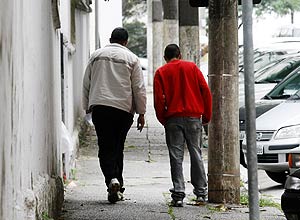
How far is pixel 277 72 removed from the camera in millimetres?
19656

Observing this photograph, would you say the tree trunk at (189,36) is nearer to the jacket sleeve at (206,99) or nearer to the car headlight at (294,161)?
the car headlight at (294,161)

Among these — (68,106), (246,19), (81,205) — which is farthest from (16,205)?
(68,106)

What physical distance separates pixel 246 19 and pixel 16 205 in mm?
2469

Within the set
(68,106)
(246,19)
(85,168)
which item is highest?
(246,19)

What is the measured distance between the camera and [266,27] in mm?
45000

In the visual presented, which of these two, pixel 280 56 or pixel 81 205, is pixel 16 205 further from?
pixel 280 56

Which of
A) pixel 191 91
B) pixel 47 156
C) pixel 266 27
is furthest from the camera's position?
pixel 266 27

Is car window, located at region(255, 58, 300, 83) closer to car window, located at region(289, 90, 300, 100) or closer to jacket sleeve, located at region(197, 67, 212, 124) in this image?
car window, located at region(289, 90, 300, 100)

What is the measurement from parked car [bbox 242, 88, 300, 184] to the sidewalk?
1174mm

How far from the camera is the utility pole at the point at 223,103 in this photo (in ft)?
35.3

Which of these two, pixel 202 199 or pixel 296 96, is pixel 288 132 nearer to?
pixel 296 96

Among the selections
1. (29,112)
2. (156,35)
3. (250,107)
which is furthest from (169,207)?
(156,35)

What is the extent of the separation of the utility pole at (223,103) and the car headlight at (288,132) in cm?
242

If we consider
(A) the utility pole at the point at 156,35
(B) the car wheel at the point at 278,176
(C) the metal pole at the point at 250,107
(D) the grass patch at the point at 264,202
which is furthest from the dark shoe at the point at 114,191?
(A) the utility pole at the point at 156,35
